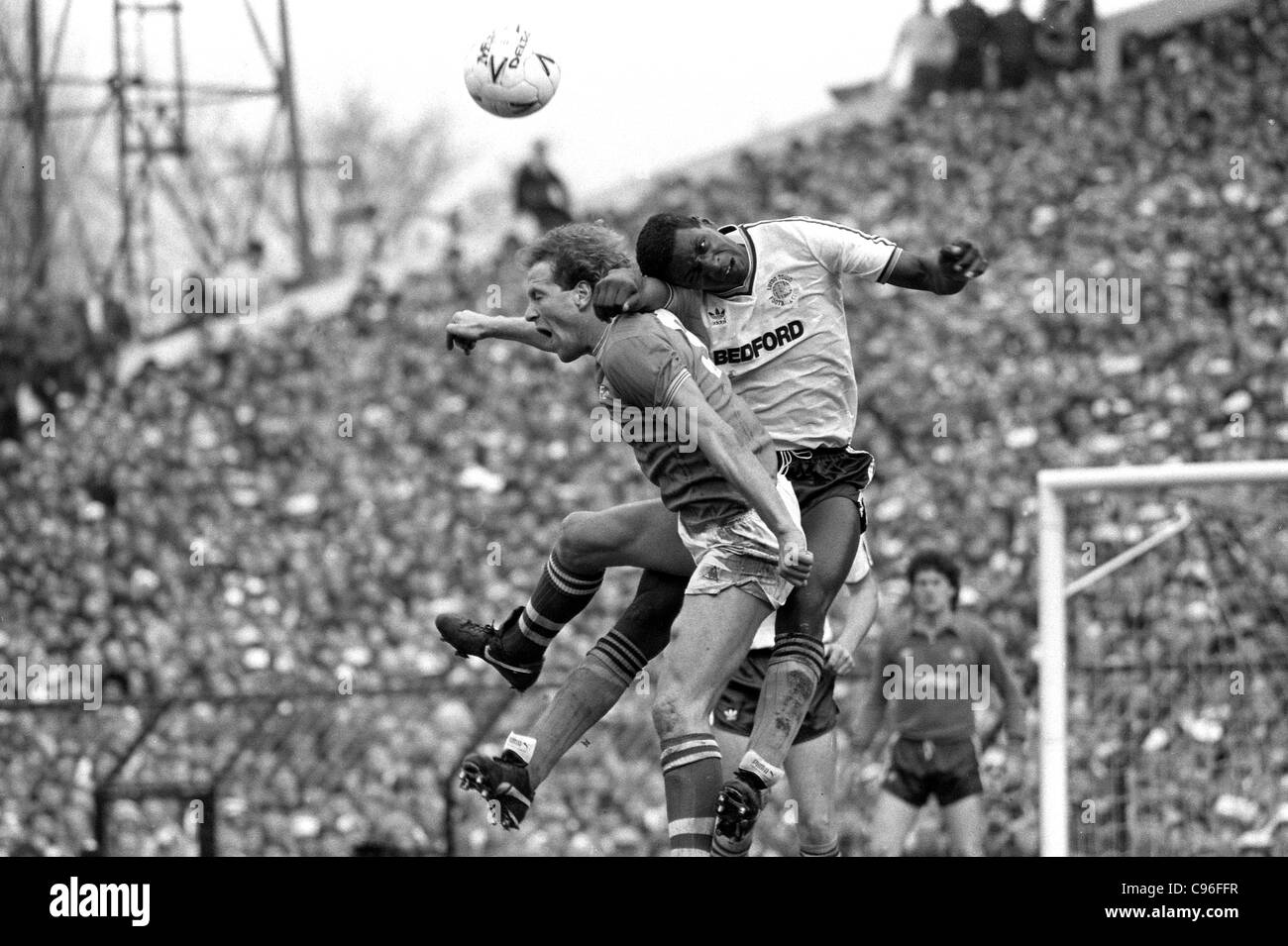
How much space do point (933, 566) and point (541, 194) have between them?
46.9 ft

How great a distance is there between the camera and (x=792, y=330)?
631 centimetres

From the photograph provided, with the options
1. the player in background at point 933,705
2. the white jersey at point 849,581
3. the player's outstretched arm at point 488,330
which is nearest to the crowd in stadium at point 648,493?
the player in background at point 933,705

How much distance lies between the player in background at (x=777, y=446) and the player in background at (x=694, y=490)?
207 mm

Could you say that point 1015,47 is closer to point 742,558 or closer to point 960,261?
point 960,261

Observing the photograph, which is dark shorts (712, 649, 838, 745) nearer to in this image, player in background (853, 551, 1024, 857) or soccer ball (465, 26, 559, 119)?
player in background (853, 551, 1024, 857)

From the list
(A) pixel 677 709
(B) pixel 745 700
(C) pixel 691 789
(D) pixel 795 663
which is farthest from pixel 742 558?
(B) pixel 745 700

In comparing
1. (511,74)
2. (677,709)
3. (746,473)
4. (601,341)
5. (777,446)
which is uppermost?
(511,74)

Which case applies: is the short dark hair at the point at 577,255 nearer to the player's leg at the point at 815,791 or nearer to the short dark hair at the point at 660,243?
the short dark hair at the point at 660,243

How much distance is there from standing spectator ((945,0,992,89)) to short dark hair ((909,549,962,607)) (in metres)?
13.1

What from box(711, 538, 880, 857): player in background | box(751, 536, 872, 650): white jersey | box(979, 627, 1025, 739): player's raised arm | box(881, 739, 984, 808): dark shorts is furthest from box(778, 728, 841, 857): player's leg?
box(979, 627, 1025, 739): player's raised arm

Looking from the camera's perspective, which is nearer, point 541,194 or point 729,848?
point 729,848

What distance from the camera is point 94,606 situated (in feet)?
54.6
